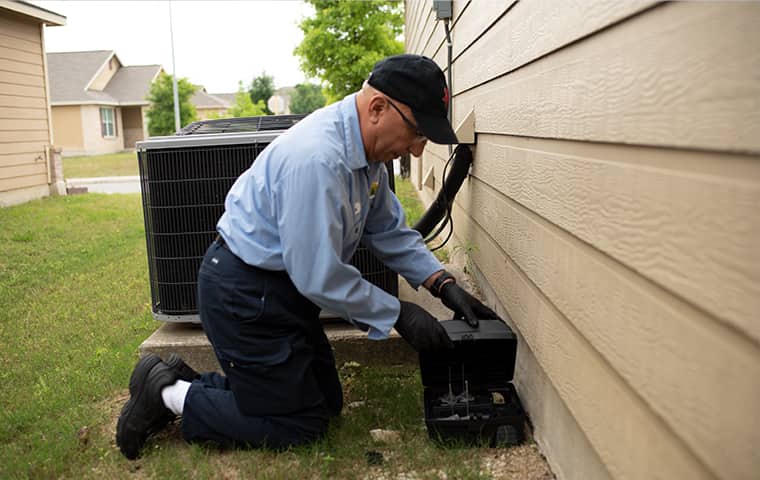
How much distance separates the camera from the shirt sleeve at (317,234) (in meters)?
2.36

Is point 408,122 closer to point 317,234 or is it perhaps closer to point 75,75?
point 317,234

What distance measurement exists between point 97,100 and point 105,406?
3654cm

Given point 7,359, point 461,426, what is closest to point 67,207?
point 7,359

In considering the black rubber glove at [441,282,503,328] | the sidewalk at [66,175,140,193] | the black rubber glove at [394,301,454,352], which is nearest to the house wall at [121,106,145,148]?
Answer: the sidewalk at [66,175,140,193]

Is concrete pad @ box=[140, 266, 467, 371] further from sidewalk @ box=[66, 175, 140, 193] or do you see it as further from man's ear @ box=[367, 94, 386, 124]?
sidewalk @ box=[66, 175, 140, 193]

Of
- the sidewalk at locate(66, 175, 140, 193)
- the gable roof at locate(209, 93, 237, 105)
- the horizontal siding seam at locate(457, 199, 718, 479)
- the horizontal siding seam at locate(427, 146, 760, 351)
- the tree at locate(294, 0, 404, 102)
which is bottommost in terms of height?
the sidewalk at locate(66, 175, 140, 193)

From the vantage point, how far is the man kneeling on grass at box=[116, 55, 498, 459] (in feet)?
7.86

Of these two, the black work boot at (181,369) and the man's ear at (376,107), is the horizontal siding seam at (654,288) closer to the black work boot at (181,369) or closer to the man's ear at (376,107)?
the man's ear at (376,107)

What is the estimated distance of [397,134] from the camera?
247 centimetres

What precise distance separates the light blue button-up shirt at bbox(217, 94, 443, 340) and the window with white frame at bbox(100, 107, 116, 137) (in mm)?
37792

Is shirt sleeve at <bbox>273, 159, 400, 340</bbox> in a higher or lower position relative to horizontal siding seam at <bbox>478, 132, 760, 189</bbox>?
lower

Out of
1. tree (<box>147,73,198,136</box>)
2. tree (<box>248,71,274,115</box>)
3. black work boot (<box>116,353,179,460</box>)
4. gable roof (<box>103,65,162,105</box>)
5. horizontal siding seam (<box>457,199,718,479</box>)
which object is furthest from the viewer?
tree (<box>248,71,274,115</box>)

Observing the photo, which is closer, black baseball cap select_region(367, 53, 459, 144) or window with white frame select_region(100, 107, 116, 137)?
black baseball cap select_region(367, 53, 459, 144)

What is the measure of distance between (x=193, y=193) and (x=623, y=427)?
2566mm
